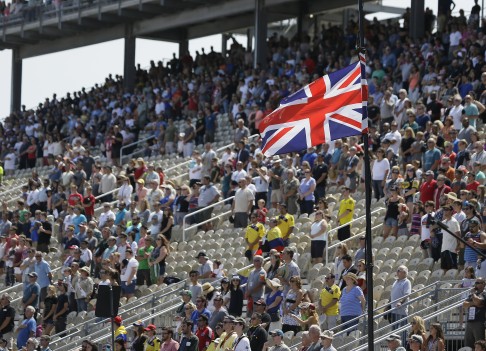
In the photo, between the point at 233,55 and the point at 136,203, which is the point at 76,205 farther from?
the point at 233,55

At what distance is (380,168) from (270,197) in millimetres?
2643

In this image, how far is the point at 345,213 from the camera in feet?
73.9

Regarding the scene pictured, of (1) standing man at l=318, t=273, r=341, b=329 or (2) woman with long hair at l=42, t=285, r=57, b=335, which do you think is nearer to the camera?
(1) standing man at l=318, t=273, r=341, b=329

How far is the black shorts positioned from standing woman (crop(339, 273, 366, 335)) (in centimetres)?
338

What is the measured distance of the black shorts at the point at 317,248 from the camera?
21.9m

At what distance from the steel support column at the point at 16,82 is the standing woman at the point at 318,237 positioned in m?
30.1

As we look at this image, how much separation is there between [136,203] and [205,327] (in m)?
8.24

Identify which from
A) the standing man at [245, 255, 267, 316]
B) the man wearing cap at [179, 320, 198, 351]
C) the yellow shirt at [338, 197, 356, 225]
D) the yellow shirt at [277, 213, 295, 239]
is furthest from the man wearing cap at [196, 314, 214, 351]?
the yellow shirt at [338, 197, 356, 225]

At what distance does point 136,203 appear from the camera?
2692 cm

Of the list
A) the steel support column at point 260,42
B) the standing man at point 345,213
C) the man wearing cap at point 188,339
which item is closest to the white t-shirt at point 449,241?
the standing man at point 345,213

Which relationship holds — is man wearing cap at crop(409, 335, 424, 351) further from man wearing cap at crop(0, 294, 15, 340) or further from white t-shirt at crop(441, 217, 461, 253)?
man wearing cap at crop(0, 294, 15, 340)

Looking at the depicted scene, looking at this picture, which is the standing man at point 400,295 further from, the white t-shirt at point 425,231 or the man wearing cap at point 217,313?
the man wearing cap at point 217,313

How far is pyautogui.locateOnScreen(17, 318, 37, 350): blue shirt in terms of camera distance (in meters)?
22.5

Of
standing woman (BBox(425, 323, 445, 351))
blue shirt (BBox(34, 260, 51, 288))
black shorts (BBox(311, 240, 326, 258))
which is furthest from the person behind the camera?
blue shirt (BBox(34, 260, 51, 288))
